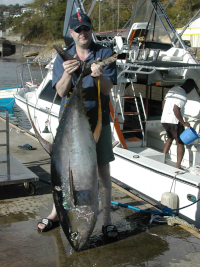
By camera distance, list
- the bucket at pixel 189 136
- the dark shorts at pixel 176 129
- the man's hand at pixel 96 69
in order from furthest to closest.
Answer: the dark shorts at pixel 176 129, the bucket at pixel 189 136, the man's hand at pixel 96 69

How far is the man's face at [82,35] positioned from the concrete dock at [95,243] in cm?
171

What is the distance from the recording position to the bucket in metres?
5.26

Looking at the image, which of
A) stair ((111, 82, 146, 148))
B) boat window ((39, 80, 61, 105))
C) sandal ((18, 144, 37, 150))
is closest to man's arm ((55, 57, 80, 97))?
stair ((111, 82, 146, 148))

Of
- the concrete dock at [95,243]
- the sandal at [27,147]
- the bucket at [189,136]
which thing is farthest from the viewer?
the sandal at [27,147]

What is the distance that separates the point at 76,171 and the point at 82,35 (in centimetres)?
106

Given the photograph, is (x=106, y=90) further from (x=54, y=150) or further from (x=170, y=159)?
(x=170, y=159)

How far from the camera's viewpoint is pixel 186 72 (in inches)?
238

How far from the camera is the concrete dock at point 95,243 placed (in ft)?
8.42

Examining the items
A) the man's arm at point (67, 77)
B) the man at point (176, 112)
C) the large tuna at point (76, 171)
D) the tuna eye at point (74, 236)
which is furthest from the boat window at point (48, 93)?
the tuna eye at point (74, 236)

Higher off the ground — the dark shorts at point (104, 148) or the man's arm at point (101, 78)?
the man's arm at point (101, 78)

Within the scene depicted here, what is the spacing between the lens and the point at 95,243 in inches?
111

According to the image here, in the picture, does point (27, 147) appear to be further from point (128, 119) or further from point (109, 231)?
point (109, 231)

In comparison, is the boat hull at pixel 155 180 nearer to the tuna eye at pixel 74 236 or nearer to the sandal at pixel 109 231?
the sandal at pixel 109 231

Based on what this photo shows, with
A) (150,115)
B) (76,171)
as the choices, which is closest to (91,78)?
(76,171)
